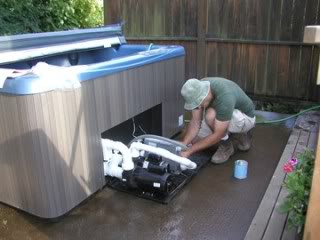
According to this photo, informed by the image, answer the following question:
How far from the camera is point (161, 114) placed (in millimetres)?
3355

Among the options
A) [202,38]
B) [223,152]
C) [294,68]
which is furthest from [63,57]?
[294,68]

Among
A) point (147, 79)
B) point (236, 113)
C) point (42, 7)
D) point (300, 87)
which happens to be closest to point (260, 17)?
point (300, 87)

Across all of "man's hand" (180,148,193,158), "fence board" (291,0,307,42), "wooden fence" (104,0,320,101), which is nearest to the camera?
"man's hand" (180,148,193,158)

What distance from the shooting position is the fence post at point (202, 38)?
15.4 feet

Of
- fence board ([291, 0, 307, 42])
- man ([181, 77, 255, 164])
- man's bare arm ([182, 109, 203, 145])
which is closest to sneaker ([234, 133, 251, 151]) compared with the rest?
man ([181, 77, 255, 164])

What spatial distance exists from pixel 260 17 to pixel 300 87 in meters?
1.01

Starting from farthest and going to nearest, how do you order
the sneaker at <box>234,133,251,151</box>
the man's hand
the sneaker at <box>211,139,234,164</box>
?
the sneaker at <box>234,133,251,151</box>
the sneaker at <box>211,139,234,164</box>
the man's hand

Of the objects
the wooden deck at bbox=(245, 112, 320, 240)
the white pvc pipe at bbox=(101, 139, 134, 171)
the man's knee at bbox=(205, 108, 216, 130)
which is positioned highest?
the man's knee at bbox=(205, 108, 216, 130)

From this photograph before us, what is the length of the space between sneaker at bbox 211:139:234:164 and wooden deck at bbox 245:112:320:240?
45cm

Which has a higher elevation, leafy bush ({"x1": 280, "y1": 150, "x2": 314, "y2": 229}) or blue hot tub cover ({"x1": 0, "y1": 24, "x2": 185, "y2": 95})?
blue hot tub cover ({"x1": 0, "y1": 24, "x2": 185, "y2": 95})

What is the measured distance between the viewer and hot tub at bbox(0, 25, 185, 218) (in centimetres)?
206

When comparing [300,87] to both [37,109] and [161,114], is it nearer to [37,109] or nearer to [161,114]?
[161,114]

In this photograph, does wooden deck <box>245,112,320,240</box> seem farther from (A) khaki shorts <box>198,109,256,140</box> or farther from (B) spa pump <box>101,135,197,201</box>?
(B) spa pump <box>101,135,197,201</box>

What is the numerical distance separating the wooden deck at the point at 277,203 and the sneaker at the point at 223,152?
0.45 metres
